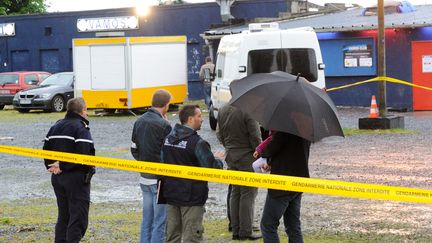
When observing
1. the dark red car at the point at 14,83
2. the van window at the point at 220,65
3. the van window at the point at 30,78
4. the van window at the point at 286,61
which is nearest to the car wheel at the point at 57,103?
the dark red car at the point at 14,83

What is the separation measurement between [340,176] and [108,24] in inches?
1053

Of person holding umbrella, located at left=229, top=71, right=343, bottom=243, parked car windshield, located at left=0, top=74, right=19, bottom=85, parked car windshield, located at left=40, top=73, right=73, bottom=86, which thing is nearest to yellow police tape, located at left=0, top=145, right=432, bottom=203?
person holding umbrella, located at left=229, top=71, right=343, bottom=243

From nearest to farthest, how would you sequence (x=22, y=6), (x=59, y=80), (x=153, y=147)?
(x=153, y=147) → (x=59, y=80) → (x=22, y=6)

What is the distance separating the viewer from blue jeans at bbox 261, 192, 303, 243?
7340 millimetres

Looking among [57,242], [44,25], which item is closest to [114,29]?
[44,25]

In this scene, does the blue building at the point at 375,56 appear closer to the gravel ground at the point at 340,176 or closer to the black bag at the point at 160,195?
the gravel ground at the point at 340,176

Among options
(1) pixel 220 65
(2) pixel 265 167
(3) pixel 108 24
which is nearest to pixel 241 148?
(2) pixel 265 167

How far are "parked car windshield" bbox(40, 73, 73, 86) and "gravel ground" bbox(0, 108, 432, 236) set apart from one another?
308 inches

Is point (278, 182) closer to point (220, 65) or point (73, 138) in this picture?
point (73, 138)

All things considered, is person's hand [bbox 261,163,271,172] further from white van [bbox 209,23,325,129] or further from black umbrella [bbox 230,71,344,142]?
white van [bbox 209,23,325,129]

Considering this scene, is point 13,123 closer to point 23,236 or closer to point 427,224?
point 23,236

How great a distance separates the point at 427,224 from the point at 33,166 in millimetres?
8548

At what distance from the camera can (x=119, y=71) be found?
2673cm

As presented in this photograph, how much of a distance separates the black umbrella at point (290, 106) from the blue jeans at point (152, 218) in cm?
132
